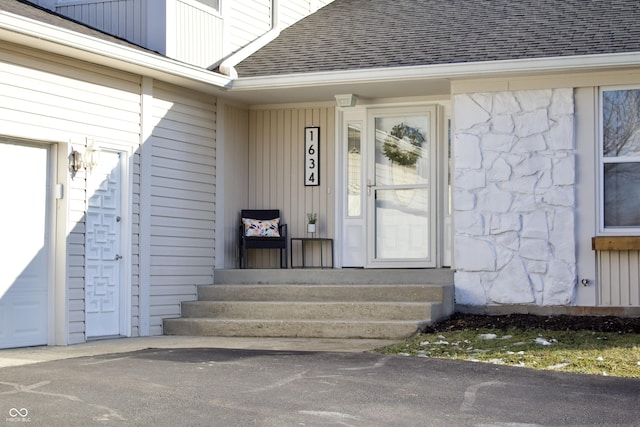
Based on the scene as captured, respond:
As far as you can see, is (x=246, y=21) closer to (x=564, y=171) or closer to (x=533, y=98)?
(x=533, y=98)

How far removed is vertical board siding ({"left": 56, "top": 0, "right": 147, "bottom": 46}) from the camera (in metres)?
11.6

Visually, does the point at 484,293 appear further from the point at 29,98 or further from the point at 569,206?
the point at 29,98

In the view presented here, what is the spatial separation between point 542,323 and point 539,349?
1562mm

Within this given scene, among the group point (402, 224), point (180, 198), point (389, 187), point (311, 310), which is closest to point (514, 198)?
point (402, 224)

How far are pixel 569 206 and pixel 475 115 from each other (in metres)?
1.49

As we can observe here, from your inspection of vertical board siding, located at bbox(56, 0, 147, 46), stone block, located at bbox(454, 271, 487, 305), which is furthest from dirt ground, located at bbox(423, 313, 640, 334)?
vertical board siding, located at bbox(56, 0, 147, 46)

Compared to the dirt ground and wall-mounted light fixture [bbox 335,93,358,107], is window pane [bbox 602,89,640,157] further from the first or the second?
wall-mounted light fixture [bbox 335,93,358,107]

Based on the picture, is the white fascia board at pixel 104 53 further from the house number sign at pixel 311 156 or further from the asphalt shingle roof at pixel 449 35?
the house number sign at pixel 311 156

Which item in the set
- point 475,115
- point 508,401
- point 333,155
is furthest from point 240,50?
point 508,401

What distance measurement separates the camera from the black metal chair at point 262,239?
12.4 metres

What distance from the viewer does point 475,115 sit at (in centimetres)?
1125

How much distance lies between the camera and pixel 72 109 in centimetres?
1001

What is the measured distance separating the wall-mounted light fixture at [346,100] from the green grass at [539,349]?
11.5 ft

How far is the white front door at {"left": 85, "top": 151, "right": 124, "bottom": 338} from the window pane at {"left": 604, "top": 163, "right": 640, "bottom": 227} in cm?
542
